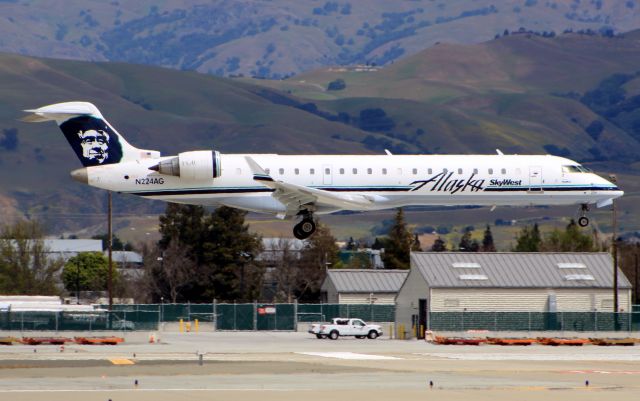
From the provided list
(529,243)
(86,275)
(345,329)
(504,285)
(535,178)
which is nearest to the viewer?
(535,178)

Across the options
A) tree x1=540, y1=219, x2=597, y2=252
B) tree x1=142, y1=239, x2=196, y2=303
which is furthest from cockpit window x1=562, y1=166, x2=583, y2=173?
tree x1=540, y1=219, x2=597, y2=252

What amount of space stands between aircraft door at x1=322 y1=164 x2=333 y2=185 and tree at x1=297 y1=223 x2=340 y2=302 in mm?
75536

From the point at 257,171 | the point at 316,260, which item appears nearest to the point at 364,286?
the point at 316,260

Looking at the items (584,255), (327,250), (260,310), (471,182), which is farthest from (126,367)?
(327,250)

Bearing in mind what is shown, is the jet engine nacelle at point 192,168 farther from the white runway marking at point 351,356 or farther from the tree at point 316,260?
the tree at point 316,260

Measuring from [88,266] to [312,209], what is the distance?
85.5 m

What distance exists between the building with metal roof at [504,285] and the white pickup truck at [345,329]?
2.94 meters

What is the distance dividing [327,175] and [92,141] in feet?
35.9

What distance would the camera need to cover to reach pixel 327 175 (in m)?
61.1

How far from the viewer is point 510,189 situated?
2435 inches

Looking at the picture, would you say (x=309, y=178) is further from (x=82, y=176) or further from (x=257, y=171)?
(x=82, y=176)

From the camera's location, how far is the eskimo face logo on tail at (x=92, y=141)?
61875 millimetres

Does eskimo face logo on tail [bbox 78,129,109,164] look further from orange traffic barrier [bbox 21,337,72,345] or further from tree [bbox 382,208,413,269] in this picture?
tree [bbox 382,208,413,269]

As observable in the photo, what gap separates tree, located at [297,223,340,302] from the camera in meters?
138
